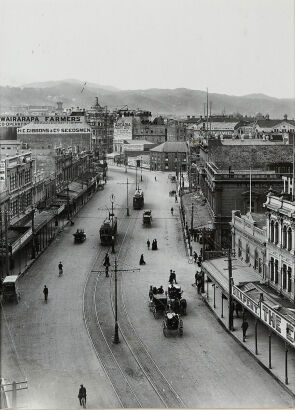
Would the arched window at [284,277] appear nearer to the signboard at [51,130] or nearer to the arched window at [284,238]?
the arched window at [284,238]

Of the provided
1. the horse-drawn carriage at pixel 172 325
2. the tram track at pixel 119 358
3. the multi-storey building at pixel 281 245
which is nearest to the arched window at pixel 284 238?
the multi-storey building at pixel 281 245

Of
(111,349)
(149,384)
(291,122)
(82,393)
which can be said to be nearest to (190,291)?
(111,349)

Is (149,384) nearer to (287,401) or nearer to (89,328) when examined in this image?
(287,401)

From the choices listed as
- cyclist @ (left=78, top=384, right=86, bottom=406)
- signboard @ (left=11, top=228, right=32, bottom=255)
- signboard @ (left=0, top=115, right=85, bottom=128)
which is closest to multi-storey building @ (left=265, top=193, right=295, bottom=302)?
cyclist @ (left=78, top=384, right=86, bottom=406)

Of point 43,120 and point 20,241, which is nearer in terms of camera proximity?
point 20,241

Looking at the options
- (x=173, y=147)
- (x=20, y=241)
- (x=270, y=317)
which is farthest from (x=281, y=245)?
(x=173, y=147)

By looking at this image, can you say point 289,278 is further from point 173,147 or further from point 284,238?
point 173,147
